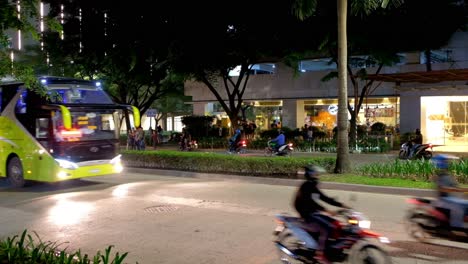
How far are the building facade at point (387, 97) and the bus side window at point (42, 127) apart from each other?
47.2ft

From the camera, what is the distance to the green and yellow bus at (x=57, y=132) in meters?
13.4

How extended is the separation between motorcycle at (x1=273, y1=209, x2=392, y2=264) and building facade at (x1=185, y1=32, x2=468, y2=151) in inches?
598

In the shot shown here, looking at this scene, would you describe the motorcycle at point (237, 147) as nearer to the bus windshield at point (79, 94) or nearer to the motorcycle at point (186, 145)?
the motorcycle at point (186, 145)

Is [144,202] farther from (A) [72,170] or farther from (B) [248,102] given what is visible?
(B) [248,102]

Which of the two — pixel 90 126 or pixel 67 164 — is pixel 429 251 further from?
pixel 90 126

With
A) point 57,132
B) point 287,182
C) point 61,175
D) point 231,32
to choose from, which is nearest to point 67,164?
point 61,175

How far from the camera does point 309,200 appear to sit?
6367 mm

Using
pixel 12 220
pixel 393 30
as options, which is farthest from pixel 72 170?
pixel 393 30

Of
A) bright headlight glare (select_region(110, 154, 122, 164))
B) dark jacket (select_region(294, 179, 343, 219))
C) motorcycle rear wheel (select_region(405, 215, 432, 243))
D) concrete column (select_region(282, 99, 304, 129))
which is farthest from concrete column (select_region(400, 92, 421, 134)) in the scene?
dark jacket (select_region(294, 179, 343, 219))

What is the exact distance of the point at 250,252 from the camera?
7188 millimetres

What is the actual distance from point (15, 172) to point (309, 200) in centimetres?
1158

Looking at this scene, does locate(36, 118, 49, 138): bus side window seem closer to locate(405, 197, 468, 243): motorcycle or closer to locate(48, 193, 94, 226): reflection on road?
locate(48, 193, 94, 226): reflection on road

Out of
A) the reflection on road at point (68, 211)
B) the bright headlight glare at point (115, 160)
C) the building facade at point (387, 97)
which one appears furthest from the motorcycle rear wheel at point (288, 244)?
the building facade at point (387, 97)

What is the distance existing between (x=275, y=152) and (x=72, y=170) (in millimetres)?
10102
